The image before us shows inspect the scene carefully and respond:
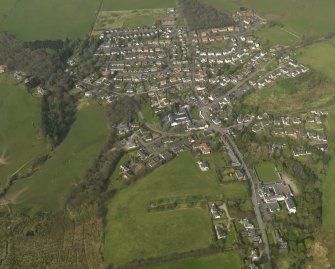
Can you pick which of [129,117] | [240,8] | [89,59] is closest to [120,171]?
[129,117]

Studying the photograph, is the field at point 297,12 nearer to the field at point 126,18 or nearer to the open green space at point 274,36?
the open green space at point 274,36

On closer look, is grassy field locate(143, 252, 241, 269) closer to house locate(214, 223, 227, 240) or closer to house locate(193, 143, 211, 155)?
house locate(214, 223, 227, 240)

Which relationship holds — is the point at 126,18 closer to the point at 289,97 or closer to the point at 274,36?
the point at 274,36

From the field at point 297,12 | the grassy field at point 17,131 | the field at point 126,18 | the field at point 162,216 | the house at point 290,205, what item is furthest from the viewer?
the field at point 126,18

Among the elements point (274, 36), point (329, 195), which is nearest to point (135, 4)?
point (274, 36)

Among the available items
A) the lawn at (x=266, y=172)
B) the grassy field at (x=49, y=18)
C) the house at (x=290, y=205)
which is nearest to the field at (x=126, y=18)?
the grassy field at (x=49, y=18)

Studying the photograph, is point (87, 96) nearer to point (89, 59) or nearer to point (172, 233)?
point (89, 59)
